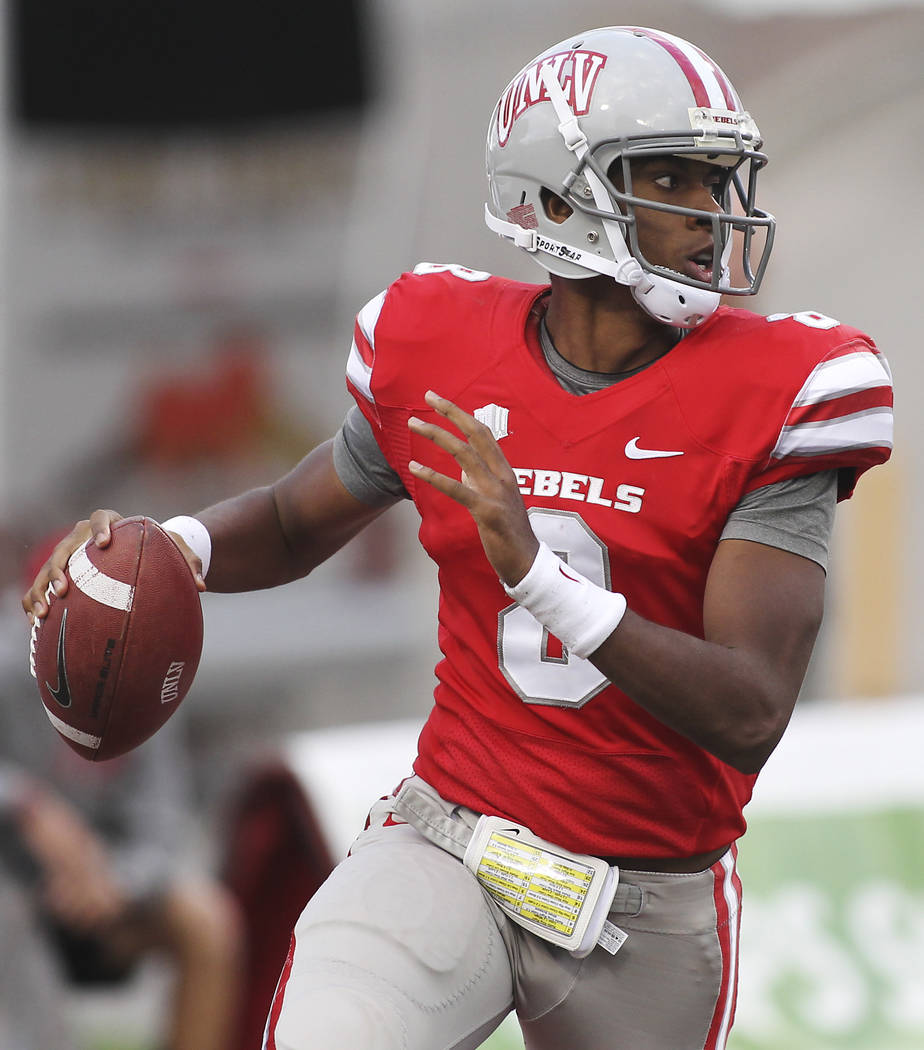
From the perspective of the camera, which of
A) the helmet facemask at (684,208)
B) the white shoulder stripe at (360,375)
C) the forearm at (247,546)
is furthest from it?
the forearm at (247,546)

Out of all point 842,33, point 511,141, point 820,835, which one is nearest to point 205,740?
point 820,835

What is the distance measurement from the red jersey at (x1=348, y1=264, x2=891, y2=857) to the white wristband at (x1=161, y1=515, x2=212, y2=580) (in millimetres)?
343

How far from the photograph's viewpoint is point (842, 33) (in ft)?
29.3

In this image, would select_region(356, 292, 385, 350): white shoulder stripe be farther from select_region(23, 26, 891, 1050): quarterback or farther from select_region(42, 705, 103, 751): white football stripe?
select_region(42, 705, 103, 751): white football stripe

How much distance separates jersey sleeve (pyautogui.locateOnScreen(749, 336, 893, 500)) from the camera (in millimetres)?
2102

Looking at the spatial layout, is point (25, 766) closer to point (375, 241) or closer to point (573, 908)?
point (573, 908)

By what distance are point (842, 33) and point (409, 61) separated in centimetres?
249

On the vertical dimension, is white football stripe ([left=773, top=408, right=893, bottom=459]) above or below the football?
above

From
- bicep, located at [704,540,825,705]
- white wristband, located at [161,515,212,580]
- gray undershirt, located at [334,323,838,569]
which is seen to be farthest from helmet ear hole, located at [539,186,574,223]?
white wristband, located at [161,515,212,580]

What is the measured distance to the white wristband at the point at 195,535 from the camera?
8.12ft

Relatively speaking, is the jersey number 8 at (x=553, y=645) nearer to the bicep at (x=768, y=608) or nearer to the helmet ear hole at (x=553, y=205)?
the bicep at (x=768, y=608)

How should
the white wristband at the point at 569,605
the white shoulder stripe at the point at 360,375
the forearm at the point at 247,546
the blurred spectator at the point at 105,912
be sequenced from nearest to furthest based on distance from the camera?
the white wristband at the point at 569,605 → the white shoulder stripe at the point at 360,375 → the forearm at the point at 247,546 → the blurred spectator at the point at 105,912

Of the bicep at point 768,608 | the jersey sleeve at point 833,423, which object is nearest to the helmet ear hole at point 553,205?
the jersey sleeve at point 833,423

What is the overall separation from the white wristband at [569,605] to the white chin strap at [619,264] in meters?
0.46
